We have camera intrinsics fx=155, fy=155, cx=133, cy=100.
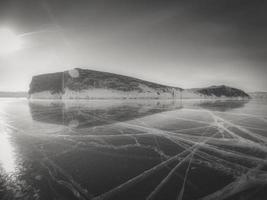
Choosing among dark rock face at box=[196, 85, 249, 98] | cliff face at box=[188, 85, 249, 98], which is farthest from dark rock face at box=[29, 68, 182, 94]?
dark rock face at box=[196, 85, 249, 98]

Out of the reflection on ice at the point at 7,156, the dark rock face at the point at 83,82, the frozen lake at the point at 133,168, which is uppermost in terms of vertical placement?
the dark rock face at the point at 83,82

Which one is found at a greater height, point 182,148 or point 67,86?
point 67,86

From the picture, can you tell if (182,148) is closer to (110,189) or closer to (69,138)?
(110,189)

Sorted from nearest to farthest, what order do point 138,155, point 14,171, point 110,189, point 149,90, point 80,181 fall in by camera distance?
point 110,189, point 80,181, point 14,171, point 138,155, point 149,90

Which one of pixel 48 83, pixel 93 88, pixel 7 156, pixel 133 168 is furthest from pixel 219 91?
pixel 7 156

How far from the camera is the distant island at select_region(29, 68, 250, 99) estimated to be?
82.8 feet

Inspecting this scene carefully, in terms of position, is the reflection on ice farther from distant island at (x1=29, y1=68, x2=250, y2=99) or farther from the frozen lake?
distant island at (x1=29, y1=68, x2=250, y2=99)

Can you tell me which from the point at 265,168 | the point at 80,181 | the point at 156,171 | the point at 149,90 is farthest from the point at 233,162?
the point at 149,90

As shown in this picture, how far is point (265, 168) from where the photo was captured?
1998mm

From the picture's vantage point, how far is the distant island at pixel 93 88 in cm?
2523

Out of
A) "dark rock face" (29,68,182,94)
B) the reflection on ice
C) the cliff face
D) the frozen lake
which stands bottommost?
the reflection on ice

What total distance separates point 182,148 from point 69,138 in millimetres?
2422

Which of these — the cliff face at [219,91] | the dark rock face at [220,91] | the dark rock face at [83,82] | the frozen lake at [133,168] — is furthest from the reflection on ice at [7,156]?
the dark rock face at [220,91]

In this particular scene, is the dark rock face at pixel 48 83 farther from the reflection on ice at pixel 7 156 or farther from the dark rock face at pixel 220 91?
the dark rock face at pixel 220 91
